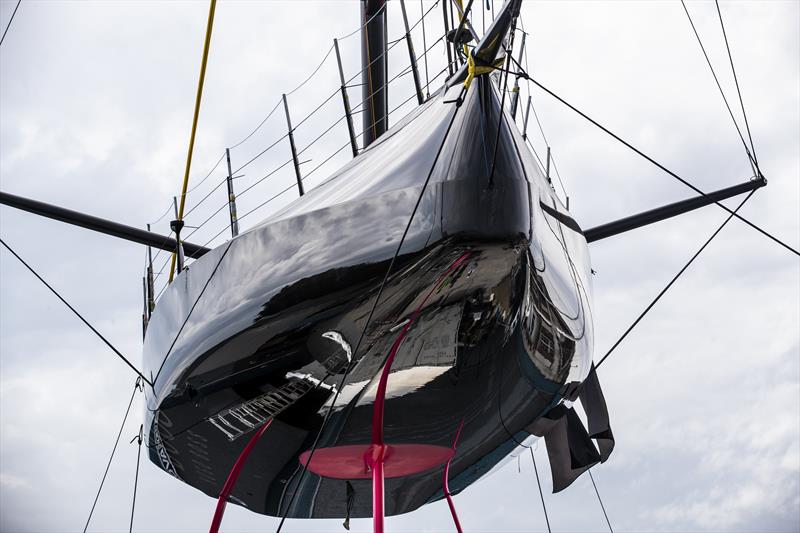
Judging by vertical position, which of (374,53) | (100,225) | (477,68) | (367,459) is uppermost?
(374,53)

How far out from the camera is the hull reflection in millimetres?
2701

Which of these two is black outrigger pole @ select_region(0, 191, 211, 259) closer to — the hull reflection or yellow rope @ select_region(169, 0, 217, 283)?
yellow rope @ select_region(169, 0, 217, 283)

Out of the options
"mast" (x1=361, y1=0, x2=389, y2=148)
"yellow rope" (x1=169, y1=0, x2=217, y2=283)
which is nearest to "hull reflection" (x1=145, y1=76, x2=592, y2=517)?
"yellow rope" (x1=169, y1=0, x2=217, y2=283)

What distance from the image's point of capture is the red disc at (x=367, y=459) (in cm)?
347

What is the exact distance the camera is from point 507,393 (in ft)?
10.5

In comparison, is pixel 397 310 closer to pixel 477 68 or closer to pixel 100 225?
pixel 477 68

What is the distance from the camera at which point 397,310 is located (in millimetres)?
2854

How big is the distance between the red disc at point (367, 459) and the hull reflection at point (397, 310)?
0.19 ft

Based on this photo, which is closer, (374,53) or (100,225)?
(100,225)

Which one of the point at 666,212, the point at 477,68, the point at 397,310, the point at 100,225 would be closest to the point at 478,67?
the point at 477,68

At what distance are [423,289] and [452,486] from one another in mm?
1664

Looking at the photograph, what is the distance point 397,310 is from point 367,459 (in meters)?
0.92

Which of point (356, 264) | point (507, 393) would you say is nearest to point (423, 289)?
point (356, 264)

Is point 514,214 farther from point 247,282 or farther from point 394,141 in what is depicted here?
point 247,282
